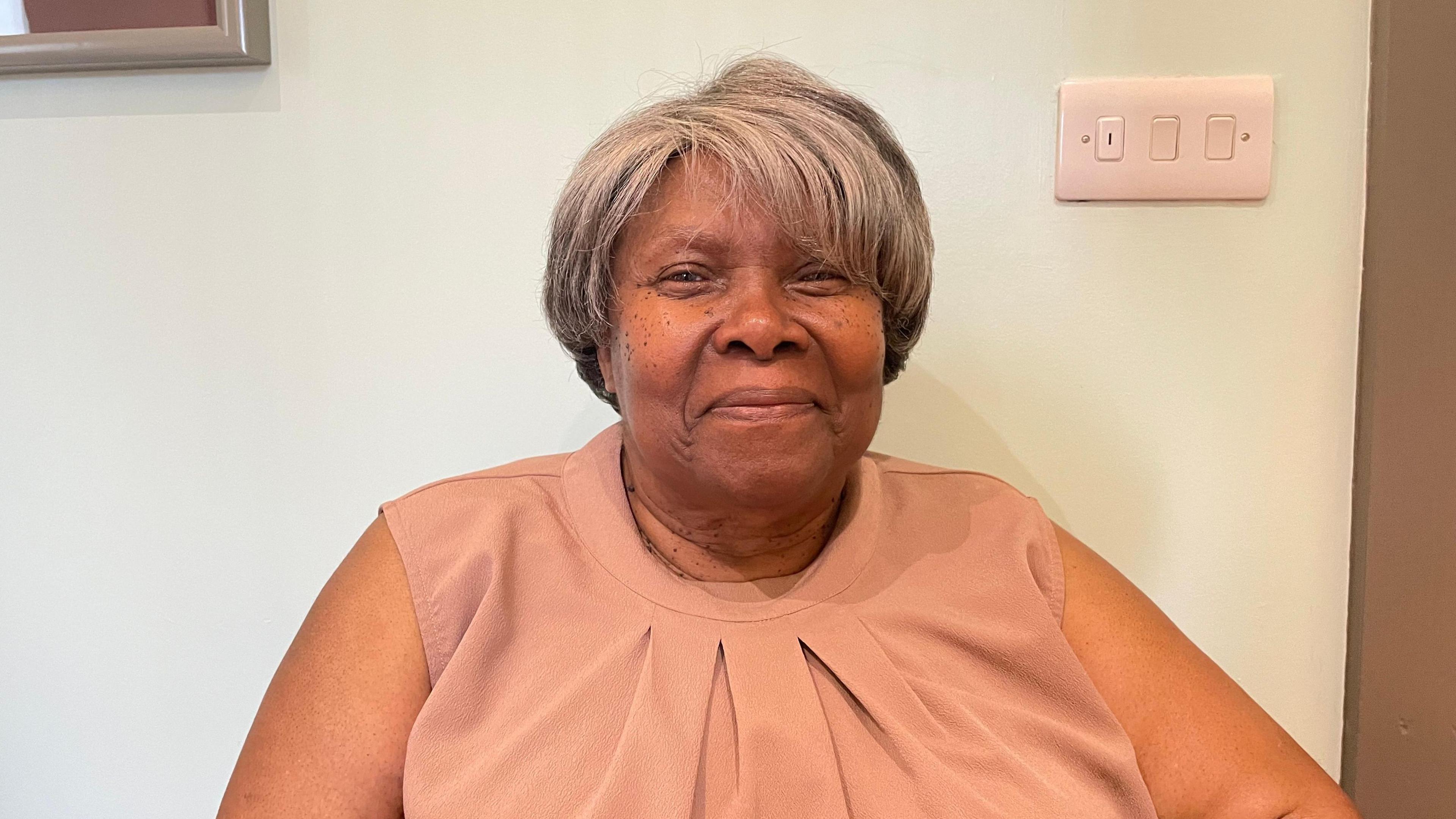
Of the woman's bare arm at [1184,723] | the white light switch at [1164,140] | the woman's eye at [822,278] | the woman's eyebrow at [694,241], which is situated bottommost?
the woman's bare arm at [1184,723]

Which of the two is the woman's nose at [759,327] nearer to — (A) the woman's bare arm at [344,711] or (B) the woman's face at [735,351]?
(B) the woman's face at [735,351]

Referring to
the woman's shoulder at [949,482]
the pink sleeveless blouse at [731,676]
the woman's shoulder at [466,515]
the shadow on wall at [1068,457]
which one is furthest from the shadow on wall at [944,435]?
the woman's shoulder at [466,515]

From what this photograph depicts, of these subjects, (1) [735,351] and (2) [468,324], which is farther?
(2) [468,324]

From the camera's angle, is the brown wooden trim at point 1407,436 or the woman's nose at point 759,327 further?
the brown wooden trim at point 1407,436

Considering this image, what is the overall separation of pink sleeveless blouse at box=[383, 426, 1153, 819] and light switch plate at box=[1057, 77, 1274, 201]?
0.48 meters

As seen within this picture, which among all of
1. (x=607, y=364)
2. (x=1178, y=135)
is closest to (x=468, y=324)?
(x=607, y=364)

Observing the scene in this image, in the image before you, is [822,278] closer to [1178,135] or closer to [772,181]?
[772,181]

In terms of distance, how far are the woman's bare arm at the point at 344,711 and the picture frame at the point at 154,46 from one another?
716 millimetres

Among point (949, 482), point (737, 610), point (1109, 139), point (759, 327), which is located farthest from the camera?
point (1109, 139)

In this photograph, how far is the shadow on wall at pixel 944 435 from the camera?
1.17 meters

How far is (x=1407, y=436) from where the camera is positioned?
105 cm

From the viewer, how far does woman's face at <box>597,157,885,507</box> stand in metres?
0.75

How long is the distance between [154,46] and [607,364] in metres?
0.75

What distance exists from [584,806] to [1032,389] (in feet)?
2.48
